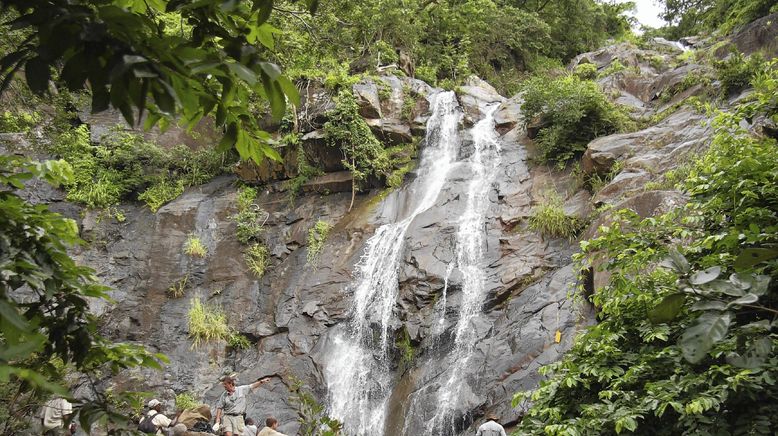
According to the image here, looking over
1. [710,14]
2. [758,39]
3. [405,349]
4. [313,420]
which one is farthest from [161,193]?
[710,14]

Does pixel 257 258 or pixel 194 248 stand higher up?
pixel 194 248

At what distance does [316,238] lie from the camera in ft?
45.1

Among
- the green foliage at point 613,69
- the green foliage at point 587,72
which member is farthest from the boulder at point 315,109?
the green foliage at point 613,69

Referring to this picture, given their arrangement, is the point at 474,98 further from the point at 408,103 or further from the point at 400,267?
the point at 400,267

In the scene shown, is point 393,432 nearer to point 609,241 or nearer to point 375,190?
point 609,241

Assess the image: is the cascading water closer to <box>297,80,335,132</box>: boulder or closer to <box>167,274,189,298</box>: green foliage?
<box>297,80,335,132</box>: boulder

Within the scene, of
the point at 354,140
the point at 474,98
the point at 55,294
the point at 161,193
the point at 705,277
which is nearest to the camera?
the point at 705,277

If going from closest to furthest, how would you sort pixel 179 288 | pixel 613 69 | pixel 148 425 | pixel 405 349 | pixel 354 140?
pixel 148 425
pixel 405 349
pixel 179 288
pixel 354 140
pixel 613 69

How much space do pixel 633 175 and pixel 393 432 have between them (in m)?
6.55

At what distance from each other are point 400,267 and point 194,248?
6009mm

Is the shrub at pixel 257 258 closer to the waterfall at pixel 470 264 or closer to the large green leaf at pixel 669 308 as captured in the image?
the waterfall at pixel 470 264

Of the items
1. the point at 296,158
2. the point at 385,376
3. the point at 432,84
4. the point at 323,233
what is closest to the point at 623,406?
the point at 385,376

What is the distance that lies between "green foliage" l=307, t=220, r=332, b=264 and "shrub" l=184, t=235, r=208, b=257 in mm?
2969

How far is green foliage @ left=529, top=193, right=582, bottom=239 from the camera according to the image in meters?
10.6
